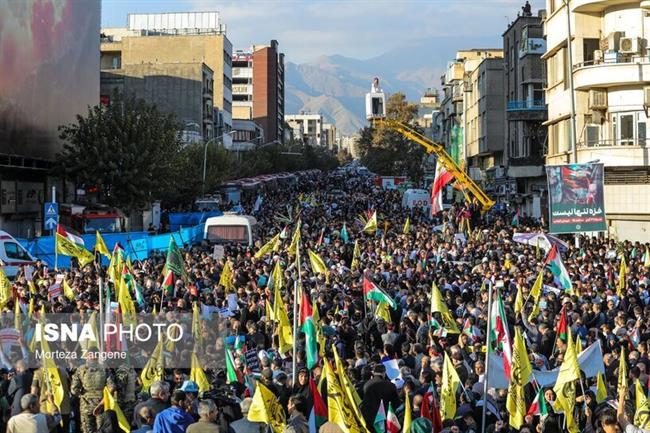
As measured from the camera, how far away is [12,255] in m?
28.3

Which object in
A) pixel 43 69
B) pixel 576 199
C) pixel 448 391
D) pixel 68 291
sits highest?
pixel 43 69

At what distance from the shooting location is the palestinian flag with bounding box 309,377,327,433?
404 inches

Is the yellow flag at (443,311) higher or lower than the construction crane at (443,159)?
lower

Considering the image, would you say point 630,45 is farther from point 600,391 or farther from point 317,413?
point 317,413

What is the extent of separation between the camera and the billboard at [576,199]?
26.5 m

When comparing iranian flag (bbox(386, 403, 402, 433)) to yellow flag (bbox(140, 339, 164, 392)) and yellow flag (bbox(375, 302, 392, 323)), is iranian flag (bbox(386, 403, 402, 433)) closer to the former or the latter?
yellow flag (bbox(140, 339, 164, 392))

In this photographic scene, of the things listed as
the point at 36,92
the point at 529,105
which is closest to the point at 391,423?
the point at 36,92

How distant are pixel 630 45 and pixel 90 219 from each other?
2142cm

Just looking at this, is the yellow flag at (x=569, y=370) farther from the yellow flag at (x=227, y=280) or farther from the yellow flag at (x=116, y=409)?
the yellow flag at (x=227, y=280)

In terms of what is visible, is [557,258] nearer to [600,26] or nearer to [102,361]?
[102,361]

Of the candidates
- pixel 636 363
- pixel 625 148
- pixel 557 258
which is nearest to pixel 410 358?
pixel 636 363

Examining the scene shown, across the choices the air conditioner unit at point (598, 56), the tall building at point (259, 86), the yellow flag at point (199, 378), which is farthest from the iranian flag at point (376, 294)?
the tall building at point (259, 86)

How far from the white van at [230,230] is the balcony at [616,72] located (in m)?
12.3

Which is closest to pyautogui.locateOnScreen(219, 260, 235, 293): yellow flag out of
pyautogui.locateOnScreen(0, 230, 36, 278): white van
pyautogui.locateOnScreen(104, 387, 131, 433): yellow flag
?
pyautogui.locateOnScreen(0, 230, 36, 278): white van
